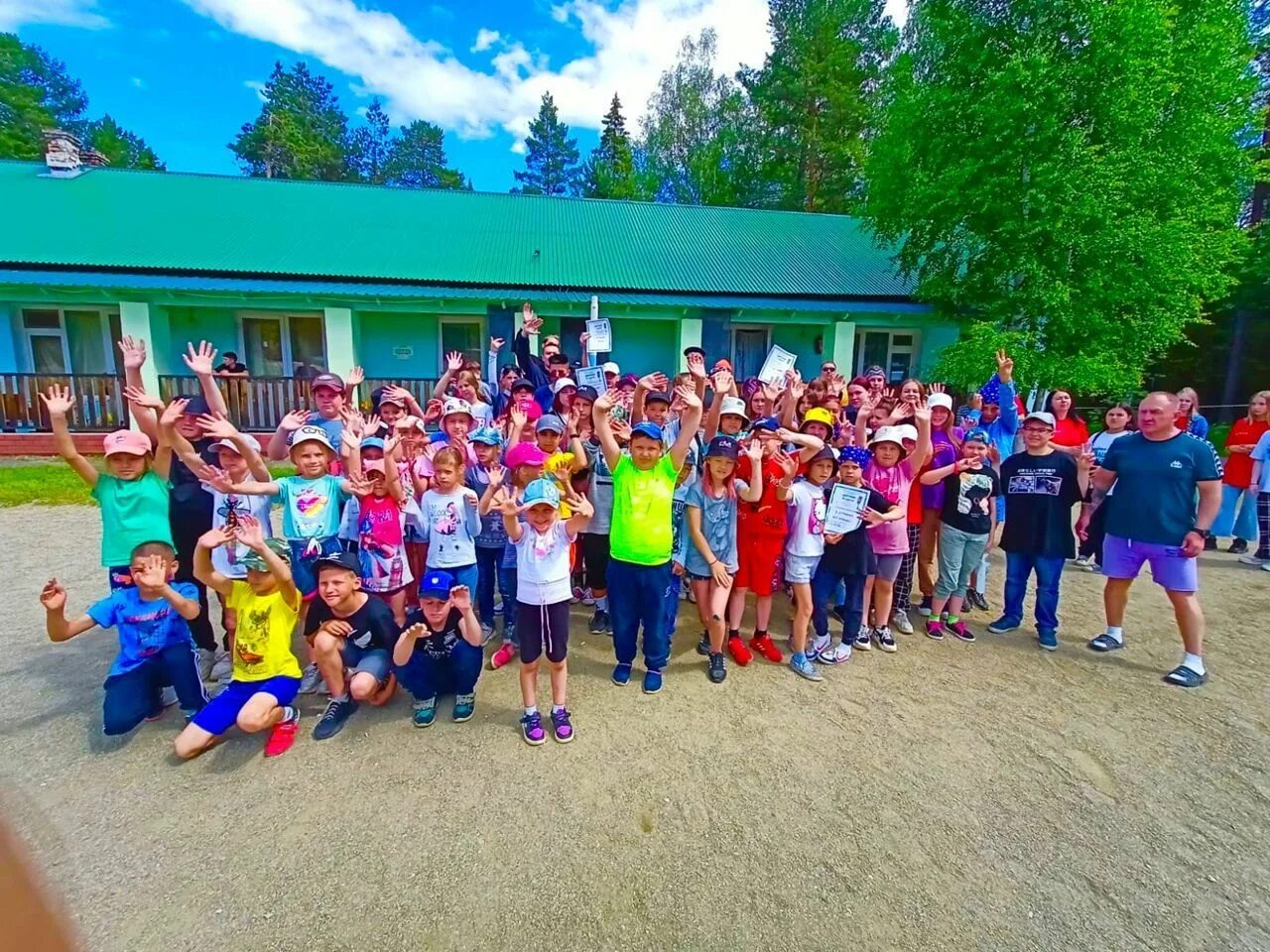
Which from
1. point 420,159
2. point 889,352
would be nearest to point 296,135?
point 420,159

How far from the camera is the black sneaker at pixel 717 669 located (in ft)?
13.8

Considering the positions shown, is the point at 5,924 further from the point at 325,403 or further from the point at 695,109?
the point at 695,109

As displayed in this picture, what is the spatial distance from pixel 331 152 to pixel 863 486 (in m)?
51.3

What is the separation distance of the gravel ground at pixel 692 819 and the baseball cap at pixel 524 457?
1.54 meters

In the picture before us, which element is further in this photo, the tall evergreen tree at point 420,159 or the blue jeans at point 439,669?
the tall evergreen tree at point 420,159

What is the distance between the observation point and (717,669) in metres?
4.23

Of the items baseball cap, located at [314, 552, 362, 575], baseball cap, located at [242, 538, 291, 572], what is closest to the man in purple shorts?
baseball cap, located at [314, 552, 362, 575]

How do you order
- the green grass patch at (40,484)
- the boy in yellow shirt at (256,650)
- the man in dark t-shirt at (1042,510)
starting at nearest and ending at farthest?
the boy in yellow shirt at (256,650)
the man in dark t-shirt at (1042,510)
the green grass patch at (40,484)

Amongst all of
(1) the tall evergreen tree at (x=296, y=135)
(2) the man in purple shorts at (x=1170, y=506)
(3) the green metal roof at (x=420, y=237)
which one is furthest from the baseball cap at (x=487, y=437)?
(1) the tall evergreen tree at (x=296, y=135)

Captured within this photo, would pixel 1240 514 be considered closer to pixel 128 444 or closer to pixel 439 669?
pixel 439 669

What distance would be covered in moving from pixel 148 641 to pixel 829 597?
14.5 feet

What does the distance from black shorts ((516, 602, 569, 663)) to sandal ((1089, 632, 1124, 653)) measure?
4.24 m

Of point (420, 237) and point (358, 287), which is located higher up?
point (420, 237)

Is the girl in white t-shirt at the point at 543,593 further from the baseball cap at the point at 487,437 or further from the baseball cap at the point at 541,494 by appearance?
the baseball cap at the point at 487,437
